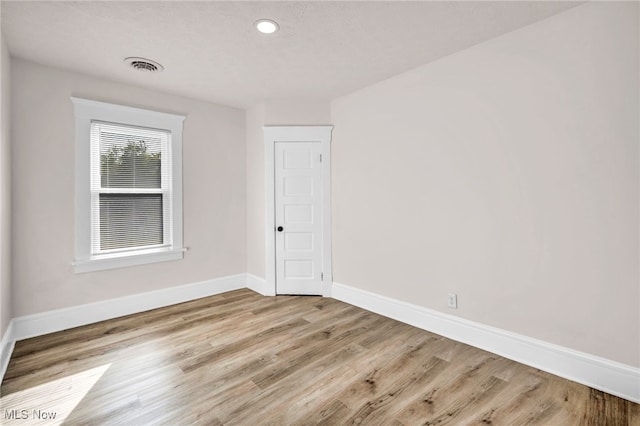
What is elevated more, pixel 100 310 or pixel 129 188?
pixel 129 188

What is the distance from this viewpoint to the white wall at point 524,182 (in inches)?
79.5

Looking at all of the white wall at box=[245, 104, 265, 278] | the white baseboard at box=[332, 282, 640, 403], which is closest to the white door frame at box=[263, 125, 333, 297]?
the white wall at box=[245, 104, 265, 278]

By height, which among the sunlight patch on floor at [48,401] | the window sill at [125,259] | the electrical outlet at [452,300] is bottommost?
the sunlight patch on floor at [48,401]

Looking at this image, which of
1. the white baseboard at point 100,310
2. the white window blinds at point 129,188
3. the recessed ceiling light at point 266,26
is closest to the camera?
the recessed ceiling light at point 266,26

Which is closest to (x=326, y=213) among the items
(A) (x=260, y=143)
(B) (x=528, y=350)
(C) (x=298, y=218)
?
(C) (x=298, y=218)

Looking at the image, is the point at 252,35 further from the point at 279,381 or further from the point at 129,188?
the point at 279,381

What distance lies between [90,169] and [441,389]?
378cm

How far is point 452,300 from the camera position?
286 cm

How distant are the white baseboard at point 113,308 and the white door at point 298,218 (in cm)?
86

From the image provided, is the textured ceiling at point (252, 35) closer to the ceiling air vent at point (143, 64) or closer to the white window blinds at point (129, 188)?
the ceiling air vent at point (143, 64)

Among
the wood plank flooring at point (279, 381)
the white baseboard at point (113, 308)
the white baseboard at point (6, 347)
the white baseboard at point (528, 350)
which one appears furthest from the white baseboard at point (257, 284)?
the white baseboard at point (6, 347)

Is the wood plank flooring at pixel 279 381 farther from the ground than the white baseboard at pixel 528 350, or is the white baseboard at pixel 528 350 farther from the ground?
the white baseboard at pixel 528 350

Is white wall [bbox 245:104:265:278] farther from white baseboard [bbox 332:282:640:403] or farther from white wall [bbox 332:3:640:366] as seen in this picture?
white baseboard [bbox 332:282:640:403]

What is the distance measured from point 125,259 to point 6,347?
116 centimetres
